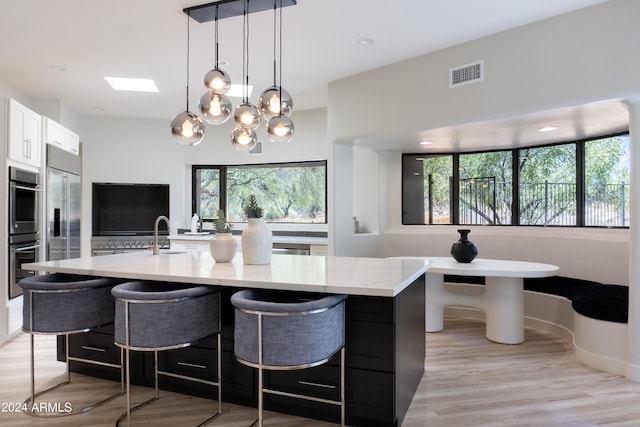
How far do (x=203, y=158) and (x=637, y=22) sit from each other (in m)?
5.57

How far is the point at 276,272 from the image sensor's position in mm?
2619

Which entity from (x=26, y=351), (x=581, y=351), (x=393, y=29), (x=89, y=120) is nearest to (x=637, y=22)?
(x=393, y=29)

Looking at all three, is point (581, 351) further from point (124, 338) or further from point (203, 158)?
point (203, 158)

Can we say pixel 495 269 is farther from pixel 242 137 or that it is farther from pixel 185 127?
pixel 185 127

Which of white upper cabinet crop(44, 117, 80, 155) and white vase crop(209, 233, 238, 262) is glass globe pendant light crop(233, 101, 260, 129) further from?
white upper cabinet crop(44, 117, 80, 155)

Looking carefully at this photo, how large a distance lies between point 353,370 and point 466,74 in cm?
278

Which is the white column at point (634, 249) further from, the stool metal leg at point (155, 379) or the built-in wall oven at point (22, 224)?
the built-in wall oven at point (22, 224)

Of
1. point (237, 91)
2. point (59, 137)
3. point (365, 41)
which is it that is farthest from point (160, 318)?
point (59, 137)

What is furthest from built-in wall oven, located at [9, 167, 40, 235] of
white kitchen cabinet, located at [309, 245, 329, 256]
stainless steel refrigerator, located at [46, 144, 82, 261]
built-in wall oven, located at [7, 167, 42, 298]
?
white kitchen cabinet, located at [309, 245, 329, 256]

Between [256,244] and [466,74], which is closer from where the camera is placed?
[256,244]

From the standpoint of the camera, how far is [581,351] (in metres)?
3.54

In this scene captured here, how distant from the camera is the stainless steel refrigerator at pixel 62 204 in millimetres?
4953

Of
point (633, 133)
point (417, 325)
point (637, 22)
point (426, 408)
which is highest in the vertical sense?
point (637, 22)

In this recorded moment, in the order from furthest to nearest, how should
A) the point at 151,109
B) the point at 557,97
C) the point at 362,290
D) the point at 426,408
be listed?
→ 1. the point at 151,109
2. the point at 557,97
3. the point at 426,408
4. the point at 362,290
